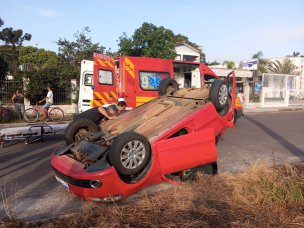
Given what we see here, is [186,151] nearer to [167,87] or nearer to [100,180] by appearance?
[100,180]

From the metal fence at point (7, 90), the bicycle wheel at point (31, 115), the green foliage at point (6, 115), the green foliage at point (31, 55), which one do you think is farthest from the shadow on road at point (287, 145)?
the green foliage at point (31, 55)

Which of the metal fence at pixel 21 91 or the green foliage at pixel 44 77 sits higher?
the green foliage at pixel 44 77

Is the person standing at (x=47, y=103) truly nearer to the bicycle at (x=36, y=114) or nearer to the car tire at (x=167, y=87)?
the bicycle at (x=36, y=114)

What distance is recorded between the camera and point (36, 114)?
12.3m

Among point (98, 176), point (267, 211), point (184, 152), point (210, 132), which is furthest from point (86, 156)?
point (267, 211)

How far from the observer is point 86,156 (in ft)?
12.4

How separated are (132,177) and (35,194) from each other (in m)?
1.64

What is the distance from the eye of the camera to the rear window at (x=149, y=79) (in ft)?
29.9

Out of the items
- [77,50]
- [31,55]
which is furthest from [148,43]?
[31,55]

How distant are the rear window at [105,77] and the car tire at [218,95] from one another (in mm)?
5348

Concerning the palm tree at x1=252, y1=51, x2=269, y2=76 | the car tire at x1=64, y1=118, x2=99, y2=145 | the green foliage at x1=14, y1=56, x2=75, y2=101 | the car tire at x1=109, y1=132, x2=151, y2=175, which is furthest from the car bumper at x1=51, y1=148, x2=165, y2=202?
the palm tree at x1=252, y1=51, x2=269, y2=76

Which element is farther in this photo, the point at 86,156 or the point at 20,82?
the point at 20,82

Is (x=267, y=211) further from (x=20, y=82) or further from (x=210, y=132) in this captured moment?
(x=20, y=82)

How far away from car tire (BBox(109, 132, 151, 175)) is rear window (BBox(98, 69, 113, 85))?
6.21 meters
